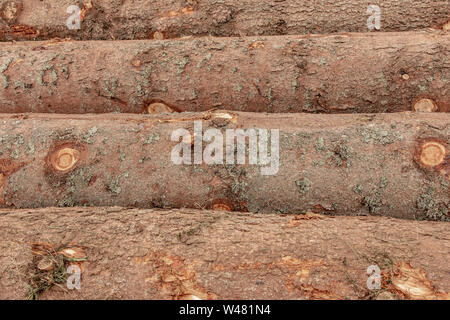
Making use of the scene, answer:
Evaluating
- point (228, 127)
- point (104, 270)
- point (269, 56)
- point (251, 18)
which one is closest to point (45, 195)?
point (104, 270)

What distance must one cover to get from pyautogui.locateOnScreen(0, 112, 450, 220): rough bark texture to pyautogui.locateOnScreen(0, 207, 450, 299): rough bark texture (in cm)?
24

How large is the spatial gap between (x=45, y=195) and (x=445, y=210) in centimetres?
210

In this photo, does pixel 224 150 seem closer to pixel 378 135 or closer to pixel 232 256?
pixel 232 256

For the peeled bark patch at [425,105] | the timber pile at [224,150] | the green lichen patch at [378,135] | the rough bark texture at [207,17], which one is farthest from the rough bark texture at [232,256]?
the rough bark texture at [207,17]

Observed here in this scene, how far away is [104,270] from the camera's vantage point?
5.10 feet

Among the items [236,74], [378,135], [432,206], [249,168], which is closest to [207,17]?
[236,74]

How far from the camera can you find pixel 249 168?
2.06 metres

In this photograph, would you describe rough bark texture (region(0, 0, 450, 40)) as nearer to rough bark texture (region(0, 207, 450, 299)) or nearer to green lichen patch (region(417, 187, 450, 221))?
green lichen patch (region(417, 187, 450, 221))

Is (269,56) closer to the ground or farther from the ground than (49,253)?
Result: farther from the ground

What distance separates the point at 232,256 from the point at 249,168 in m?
0.61

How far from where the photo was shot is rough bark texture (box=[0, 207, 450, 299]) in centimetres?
147

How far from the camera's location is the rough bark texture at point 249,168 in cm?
197

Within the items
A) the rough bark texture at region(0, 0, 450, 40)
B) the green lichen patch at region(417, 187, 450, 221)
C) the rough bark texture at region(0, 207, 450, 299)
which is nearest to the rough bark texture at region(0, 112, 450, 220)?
the green lichen patch at region(417, 187, 450, 221)

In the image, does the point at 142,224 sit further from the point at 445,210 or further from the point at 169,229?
the point at 445,210
